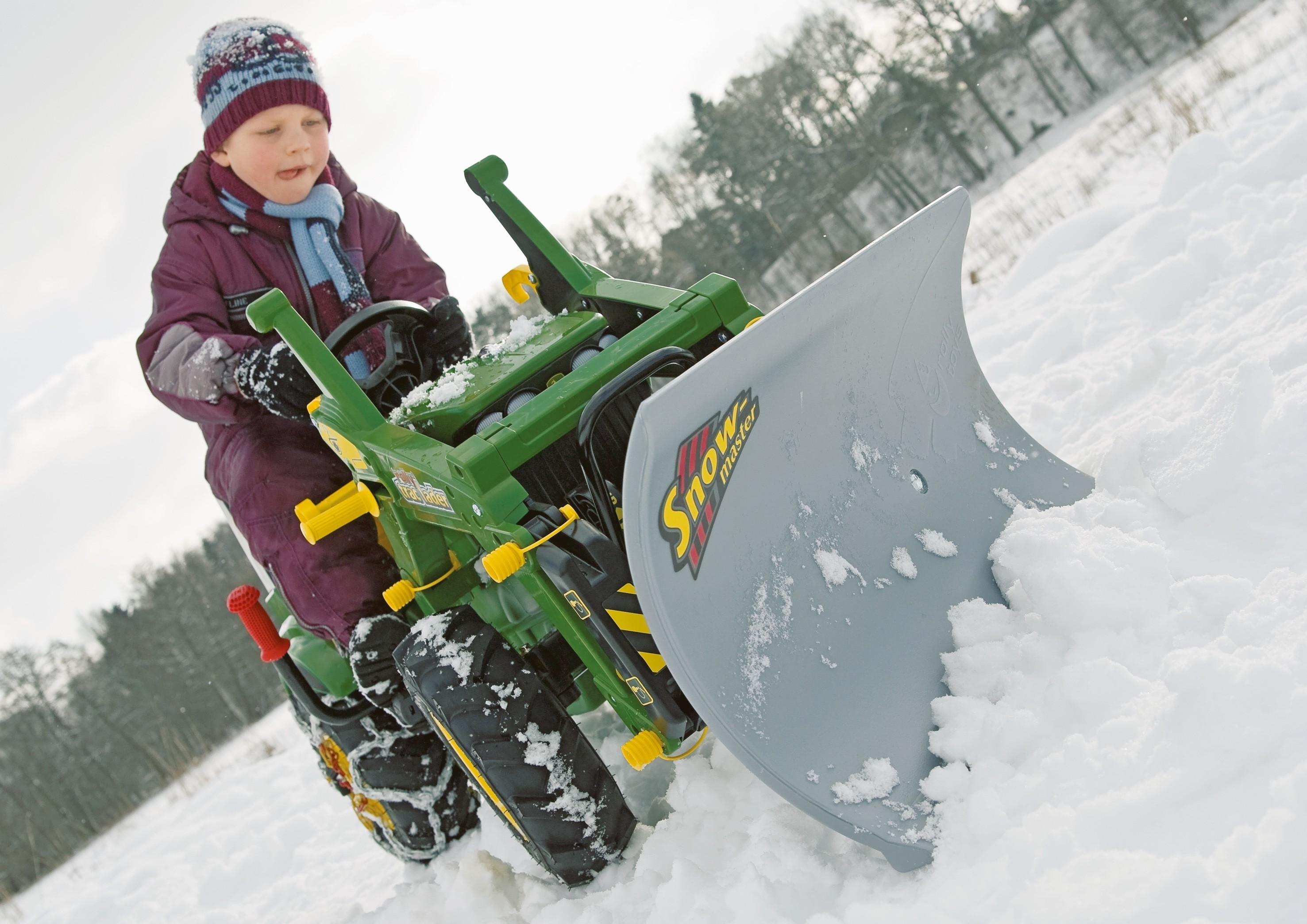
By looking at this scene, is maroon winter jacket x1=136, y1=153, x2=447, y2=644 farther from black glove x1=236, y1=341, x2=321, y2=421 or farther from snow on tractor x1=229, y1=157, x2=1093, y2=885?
snow on tractor x1=229, y1=157, x2=1093, y2=885

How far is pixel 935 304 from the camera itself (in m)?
2.02

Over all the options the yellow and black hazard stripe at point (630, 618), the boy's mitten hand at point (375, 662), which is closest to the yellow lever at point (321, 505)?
the boy's mitten hand at point (375, 662)

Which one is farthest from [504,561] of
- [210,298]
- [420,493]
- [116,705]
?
[116,705]

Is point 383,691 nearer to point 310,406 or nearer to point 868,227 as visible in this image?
point 310,406

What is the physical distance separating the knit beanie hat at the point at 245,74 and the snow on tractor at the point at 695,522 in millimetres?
829

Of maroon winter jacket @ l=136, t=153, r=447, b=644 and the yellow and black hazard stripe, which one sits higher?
maroon winter jacket @ l=136, t=153, r=447, b=644

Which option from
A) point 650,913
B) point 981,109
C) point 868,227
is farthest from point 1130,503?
point 981,109

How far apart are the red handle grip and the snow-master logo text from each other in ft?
6.44

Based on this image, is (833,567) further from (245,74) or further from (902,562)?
(245,74)

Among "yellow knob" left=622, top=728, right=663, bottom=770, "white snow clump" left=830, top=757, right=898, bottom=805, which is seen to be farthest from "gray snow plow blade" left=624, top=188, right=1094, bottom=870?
"yellow knob" left=622, top=728, right=663, bottom=770

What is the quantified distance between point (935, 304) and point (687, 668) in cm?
112

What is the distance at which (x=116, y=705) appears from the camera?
26453 mm

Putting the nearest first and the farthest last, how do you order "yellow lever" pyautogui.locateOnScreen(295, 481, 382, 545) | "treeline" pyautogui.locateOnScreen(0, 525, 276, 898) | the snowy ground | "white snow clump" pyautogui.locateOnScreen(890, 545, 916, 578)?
the snowy ground, "white snow clump" pyautogui.locateOnScreen(890, 545, 916, 578), "yellow lever" pyautogui.locateOnScreen(295, 481, 382, 545), "treeline" pyautogui.locateOnScreen(0, 525, 276, 898)

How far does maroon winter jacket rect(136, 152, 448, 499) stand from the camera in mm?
2404
